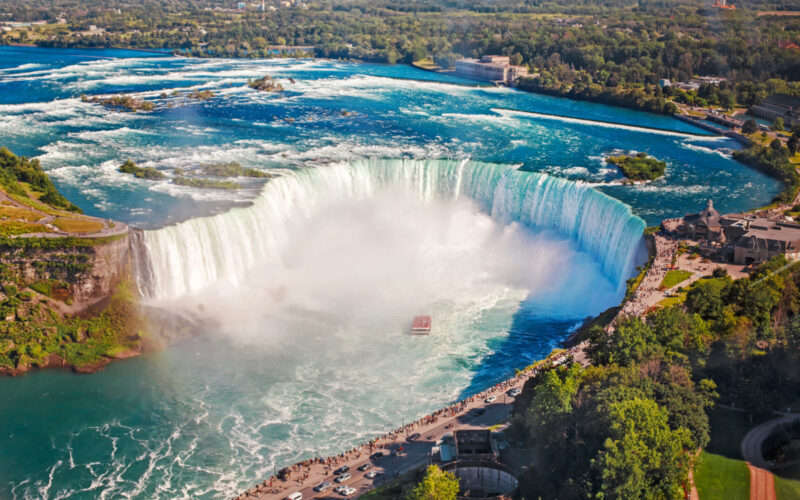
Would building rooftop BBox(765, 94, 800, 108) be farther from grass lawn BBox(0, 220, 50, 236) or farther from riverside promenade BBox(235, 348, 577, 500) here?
grass lawn BBox(0, 220, 50, 236)

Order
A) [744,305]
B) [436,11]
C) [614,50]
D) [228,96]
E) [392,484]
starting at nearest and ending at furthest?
1. [392,484]
2. [744,305]
3. [228,96]
4. [614,50]
5. [436,11]

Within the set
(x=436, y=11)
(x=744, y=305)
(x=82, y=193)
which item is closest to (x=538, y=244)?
(x=744, y=305)

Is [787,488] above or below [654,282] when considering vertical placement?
below

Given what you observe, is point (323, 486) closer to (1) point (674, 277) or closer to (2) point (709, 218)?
(1) point (674, 277)

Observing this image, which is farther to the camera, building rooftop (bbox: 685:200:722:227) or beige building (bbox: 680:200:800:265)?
building rooftop (bbox: 685:200:722:227)

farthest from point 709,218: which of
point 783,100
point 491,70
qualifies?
point 491,70

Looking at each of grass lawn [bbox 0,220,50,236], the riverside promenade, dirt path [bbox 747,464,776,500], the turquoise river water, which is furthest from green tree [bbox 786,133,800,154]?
grass lawn [bbox 0,220,50,236]

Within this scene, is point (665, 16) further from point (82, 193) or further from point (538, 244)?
point (82, 193)
